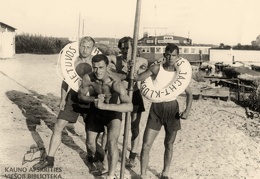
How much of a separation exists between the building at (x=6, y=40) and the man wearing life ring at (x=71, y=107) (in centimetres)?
2189

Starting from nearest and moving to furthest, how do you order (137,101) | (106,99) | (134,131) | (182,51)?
(106,99) < (137,101) < (134,131) < (182,51)

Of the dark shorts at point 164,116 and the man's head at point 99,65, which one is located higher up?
the man's head at point 99,65

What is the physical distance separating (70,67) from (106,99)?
3.60ft

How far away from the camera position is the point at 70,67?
5.42 metres

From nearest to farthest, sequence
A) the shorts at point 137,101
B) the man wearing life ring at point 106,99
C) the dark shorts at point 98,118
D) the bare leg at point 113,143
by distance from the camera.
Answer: the man wearing life ring at point 106,99 < the bare leg at point 113,143 < the dark shorts at point 98,118 < the shorts at point 137,101

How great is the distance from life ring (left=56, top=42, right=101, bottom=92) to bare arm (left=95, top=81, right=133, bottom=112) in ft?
3.39

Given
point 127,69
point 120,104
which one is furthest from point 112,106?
point 127,69

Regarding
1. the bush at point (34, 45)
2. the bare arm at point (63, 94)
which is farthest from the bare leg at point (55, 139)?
the bush at point (34, 45)

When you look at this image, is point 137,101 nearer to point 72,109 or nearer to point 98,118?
point 98,118

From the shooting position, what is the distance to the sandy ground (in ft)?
18.8

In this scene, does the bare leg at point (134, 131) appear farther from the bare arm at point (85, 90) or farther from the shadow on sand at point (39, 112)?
the bare arm at point (85, 90)

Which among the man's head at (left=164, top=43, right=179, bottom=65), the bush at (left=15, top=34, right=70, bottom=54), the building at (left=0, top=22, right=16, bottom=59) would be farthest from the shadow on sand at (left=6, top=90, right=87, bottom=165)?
the bush at (left=15, top=34, right=70, bottom=54)

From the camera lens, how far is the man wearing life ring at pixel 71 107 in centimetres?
523

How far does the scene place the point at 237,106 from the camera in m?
15.2
